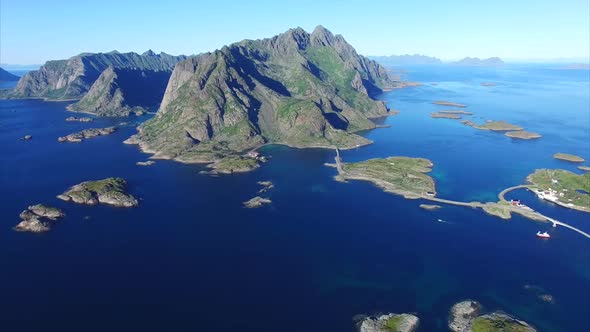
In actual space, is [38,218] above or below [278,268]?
above

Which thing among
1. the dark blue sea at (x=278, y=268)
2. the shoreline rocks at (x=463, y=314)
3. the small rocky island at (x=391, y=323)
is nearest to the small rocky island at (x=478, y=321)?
the shoreline rocks at (x=463, y=314)

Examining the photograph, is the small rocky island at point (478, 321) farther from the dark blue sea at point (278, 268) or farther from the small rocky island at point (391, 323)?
the small rocky island at point (391, 323)

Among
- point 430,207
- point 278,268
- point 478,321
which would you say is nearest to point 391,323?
point 478,321

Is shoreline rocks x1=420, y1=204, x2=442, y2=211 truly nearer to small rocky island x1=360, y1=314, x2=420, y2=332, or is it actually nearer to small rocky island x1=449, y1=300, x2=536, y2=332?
small rocky island x1=449, y1=300, x2=536, y2=332

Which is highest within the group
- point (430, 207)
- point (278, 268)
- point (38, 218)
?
point (38, 218)

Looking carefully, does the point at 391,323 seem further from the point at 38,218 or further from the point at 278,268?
the point at 38,218

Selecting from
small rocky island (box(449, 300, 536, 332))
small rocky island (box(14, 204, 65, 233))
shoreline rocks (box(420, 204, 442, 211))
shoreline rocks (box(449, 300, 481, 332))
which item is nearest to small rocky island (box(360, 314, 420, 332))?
shoreline rocks (box(449, 300, 481, 332))
